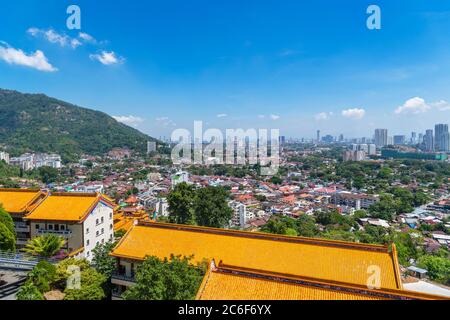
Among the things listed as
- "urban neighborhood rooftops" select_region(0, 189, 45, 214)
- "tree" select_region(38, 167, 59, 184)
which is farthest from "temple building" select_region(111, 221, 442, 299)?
"tree" select_region(38, 167, 59, 184)

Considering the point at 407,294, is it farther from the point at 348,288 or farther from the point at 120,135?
the point at 120,135

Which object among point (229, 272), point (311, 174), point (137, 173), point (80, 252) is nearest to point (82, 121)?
point (137, 173)

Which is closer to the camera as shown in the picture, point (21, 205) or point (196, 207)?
point (21, 205)

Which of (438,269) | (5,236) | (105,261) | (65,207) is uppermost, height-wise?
(65,207)

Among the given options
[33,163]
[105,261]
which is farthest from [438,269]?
[33,163]

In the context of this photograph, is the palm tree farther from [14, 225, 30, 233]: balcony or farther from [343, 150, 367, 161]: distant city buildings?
[343, 150, 367, 161]: distant city buildings

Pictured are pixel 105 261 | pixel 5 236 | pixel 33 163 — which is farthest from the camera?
pixel 33 163

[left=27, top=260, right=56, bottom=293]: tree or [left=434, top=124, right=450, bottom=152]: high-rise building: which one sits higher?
[left=434, top=124, right=450, bottom=152]: high-rise building

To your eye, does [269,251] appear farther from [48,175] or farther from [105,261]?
[48,175]
